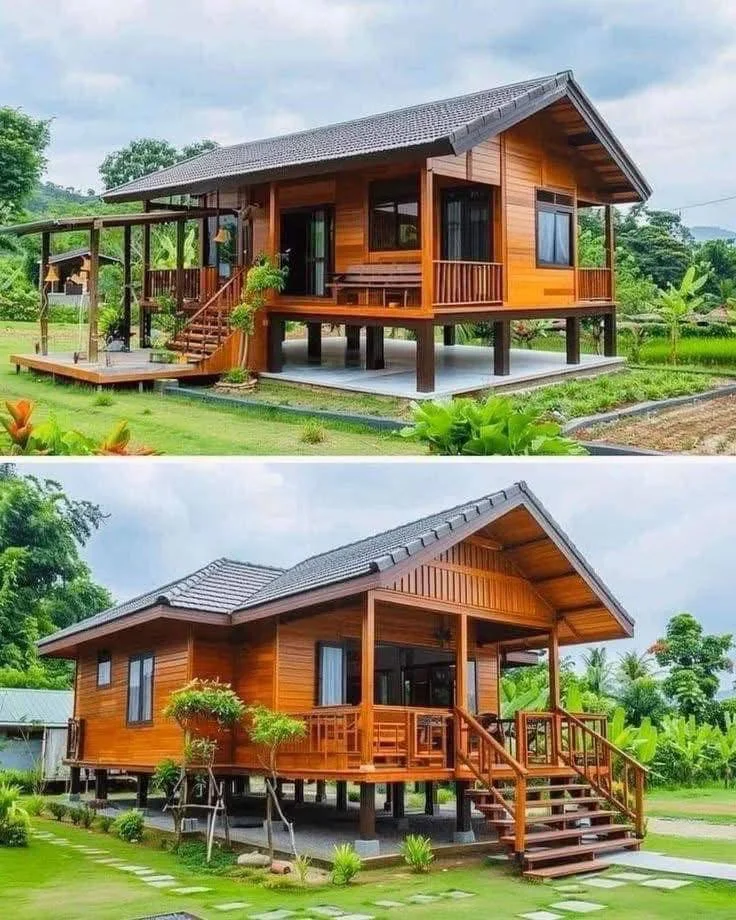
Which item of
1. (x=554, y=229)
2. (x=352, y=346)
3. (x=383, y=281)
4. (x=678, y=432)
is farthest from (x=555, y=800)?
(x=352, y=346)

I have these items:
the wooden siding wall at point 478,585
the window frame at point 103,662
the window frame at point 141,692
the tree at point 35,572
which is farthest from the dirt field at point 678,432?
the tree at point 35,572

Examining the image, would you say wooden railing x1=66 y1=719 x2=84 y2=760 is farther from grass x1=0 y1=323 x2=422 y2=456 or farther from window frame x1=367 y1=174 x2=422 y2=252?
window frame x1=367 y1=174 x2=422 y2=252

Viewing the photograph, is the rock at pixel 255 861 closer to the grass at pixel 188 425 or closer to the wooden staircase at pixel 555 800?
the wooden staircase at pixel 555 800

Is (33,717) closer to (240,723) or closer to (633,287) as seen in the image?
(240,723)

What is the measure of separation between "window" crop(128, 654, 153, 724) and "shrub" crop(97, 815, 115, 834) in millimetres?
1075

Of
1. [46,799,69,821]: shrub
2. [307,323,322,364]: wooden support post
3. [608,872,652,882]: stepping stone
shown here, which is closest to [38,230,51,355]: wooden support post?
[307,323,322,364]: wooden support post

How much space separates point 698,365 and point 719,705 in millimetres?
8863

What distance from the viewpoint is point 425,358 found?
12742 millimetres

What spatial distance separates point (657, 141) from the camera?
19234 millimetres

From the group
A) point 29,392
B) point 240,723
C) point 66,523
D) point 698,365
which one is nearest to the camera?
point 240,723

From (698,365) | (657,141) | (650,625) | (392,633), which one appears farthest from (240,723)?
(650,625)

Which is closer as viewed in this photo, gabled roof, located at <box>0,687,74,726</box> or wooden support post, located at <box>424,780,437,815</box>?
wooden support post, located at <box>424,780,437,815</box>

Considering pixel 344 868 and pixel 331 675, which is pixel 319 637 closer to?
pixel 331 675

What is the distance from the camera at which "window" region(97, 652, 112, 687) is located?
13281 mm
